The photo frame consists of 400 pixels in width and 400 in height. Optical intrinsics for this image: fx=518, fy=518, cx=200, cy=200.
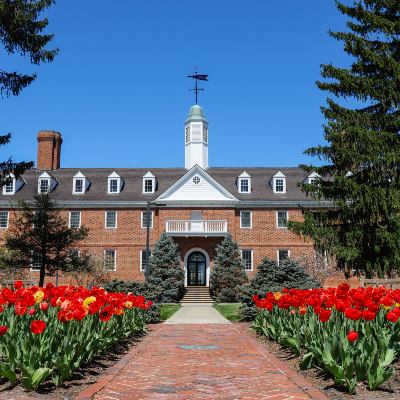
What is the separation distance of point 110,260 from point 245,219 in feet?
33.7

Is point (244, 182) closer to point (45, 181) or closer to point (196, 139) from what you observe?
point (196, 139)

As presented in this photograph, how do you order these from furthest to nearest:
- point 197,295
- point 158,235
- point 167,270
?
point 158,235 → point 197,295 → point 167,270

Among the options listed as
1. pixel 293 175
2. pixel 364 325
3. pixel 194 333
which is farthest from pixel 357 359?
pixel 293 175

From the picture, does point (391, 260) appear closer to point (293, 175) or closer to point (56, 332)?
point (56, 332)

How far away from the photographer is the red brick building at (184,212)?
37.2m

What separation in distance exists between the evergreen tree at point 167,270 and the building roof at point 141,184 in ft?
16.8

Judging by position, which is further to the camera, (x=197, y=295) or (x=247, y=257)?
(x=247, y=257)

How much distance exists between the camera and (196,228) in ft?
120

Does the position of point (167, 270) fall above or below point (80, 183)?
below

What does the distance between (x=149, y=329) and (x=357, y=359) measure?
30.8ft

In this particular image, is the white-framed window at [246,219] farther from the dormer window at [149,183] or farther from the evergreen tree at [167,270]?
the dormer window at [149,183]

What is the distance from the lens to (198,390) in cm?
641

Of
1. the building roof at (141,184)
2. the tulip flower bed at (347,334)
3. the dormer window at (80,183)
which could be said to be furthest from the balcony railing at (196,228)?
the tulip flower bed at (347,334)

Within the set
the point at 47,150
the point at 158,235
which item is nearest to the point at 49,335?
the point at 158,235
